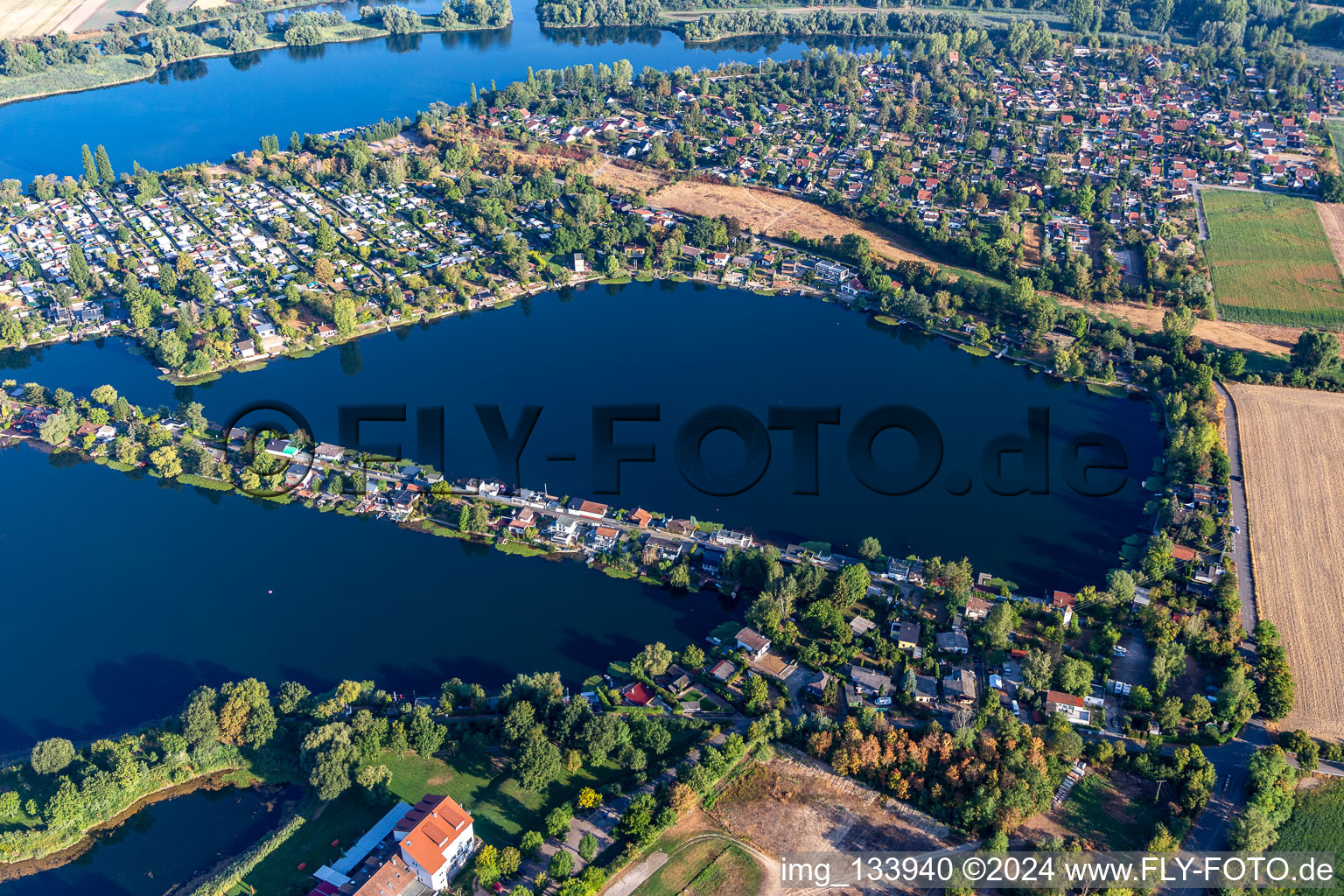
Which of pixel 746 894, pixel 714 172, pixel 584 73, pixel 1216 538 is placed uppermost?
pixel 584 73

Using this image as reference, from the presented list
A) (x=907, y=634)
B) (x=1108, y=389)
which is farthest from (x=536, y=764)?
(x=1108, y=389)

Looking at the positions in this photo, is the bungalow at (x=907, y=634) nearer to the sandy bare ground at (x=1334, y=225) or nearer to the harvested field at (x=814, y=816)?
the harvested field at (x=814, y=816)

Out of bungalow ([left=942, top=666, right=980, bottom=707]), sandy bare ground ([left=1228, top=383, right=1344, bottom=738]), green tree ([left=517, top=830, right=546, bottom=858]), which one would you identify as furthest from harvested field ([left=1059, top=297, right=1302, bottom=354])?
green tree ([left=517, top=830, right=546, bottom=858])

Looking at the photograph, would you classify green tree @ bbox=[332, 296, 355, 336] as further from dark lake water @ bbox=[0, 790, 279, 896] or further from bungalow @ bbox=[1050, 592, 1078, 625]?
bungalow @ bbox=[1050, 592, 1078, 625]

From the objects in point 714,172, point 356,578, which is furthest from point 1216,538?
point 714,172

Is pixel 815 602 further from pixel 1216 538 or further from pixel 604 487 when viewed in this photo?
pixel 1216 538

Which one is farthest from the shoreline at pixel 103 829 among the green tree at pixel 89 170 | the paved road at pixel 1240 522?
the green tree at pixel 89 170
